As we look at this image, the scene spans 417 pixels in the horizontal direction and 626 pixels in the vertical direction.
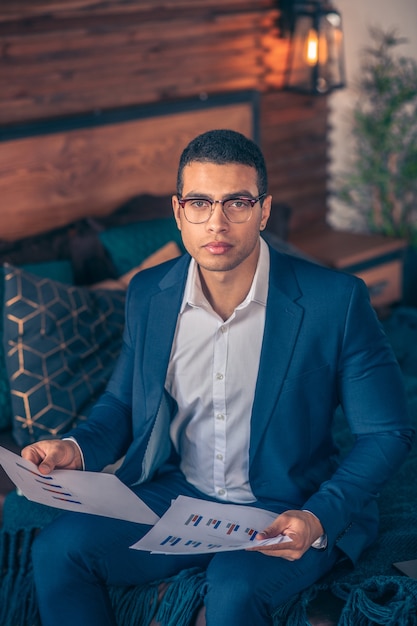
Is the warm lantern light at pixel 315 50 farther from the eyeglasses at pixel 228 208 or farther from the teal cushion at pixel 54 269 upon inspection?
the eyeglasses at pixel 228 208

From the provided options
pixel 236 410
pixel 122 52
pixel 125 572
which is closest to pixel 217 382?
Answer: pixel 236 410

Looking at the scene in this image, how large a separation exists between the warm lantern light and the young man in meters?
2.03

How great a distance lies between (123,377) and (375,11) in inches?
119

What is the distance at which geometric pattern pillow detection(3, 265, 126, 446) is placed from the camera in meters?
2.33

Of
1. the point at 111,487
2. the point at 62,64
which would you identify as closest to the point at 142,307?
the point at 111,487

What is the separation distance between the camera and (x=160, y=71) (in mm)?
3330

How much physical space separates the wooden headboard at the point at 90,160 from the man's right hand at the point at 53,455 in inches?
55.1

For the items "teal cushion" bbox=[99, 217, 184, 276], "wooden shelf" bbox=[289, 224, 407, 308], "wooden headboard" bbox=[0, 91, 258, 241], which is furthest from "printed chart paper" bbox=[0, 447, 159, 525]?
"wooden shelf" bbox=[289, 224, 407, 308]

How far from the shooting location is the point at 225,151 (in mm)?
1655

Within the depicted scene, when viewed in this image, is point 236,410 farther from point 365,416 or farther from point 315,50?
point 315,50

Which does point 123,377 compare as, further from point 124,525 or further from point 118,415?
point 124,525

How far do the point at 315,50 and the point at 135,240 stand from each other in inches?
52.8

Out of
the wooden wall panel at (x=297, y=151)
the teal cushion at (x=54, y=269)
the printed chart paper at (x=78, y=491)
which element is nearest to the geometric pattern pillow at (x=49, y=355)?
the teal cushion at (x=54, y=269)

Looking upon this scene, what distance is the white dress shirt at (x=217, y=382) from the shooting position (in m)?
1.78
